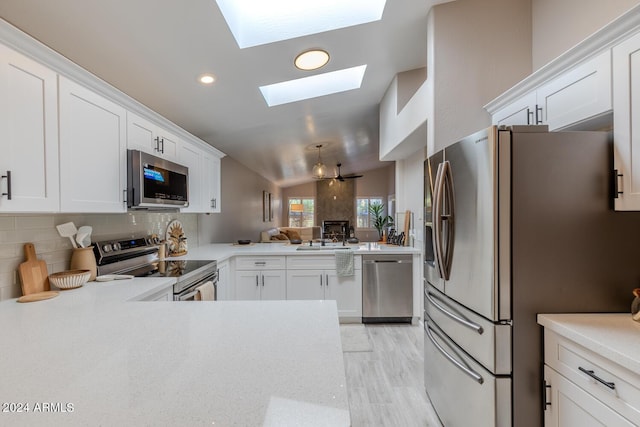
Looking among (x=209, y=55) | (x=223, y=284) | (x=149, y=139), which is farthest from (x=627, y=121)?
(x=223, y=284)

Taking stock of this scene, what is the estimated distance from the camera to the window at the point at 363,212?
10680 mm

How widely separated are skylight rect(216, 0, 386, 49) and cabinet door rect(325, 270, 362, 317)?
2421mm

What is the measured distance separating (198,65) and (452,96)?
6.44ft

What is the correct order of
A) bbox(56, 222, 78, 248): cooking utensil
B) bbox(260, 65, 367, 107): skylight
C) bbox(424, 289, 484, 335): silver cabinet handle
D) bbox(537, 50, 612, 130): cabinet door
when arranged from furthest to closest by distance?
bbox(260, 65, 367, 107): skylight → bbox(56, 222, 78, 248): cooking utensil → bbox(424, 289, 484, 335): silver cabinet handle → bbox(537, 50, 612, 130): cabinet door

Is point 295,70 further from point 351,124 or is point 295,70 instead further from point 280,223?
point 280,223

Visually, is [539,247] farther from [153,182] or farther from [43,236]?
[43,236]

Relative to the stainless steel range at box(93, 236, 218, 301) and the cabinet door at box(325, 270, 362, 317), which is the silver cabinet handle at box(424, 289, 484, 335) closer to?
the cabinet door at box(325, 270, 362, 317)

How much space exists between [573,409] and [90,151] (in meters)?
2.66

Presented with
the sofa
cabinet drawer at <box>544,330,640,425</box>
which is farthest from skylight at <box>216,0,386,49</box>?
the sofa

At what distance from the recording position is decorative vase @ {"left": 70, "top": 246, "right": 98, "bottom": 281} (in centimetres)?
180

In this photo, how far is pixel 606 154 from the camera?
126 cm

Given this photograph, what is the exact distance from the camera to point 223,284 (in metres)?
3.03

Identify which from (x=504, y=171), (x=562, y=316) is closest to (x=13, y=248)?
(x=504, y=171)

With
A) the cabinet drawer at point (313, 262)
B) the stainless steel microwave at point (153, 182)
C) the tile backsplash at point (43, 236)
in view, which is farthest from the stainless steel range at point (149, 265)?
the cabinet drawer at point (313, 262)
